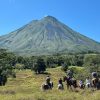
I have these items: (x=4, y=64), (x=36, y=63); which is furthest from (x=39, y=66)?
(x=4, y=64)

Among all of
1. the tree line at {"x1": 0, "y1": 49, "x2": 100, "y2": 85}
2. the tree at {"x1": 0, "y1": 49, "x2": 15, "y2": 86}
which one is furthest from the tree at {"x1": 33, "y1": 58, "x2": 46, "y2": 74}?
the tree at {"x1": 0, "y1": 49, "x2": 15, "y2": 86}

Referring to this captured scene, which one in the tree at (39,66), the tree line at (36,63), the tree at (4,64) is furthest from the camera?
the tree at (39,66)

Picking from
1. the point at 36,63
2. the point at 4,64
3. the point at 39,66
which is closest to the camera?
the point at 4,64

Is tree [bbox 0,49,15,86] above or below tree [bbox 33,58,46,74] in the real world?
below

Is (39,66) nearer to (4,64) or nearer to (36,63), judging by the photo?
(36,63)

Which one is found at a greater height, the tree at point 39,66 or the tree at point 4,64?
the tree at point 39,66

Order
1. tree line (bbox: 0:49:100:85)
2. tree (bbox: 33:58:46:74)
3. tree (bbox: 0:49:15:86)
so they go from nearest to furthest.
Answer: tree (bbox: 0:49:15:86) → tree line (bbox: 0:49:100:85) → tree (bbox: 33:58:46:74)

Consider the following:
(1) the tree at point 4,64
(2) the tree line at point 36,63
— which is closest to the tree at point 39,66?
(2) the tree line at point 36,63

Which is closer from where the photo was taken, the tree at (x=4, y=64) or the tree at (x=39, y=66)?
the tree at (x=4, y=64)

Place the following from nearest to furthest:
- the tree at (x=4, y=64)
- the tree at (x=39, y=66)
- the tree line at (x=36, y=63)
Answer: the tree at (x=4, y=64) < the tree line at (x=36, y=63) < the tree at (x=39, y=66)

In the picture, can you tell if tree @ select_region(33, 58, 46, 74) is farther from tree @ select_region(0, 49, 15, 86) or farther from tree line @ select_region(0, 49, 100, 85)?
tree @ select_region(0, 49, 15, 86)

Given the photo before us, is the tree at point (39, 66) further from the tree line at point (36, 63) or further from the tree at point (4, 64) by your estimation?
the tree at point (4, 64)

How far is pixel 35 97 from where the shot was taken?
63.8 ft

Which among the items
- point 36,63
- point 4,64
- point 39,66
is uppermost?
point 36,63
